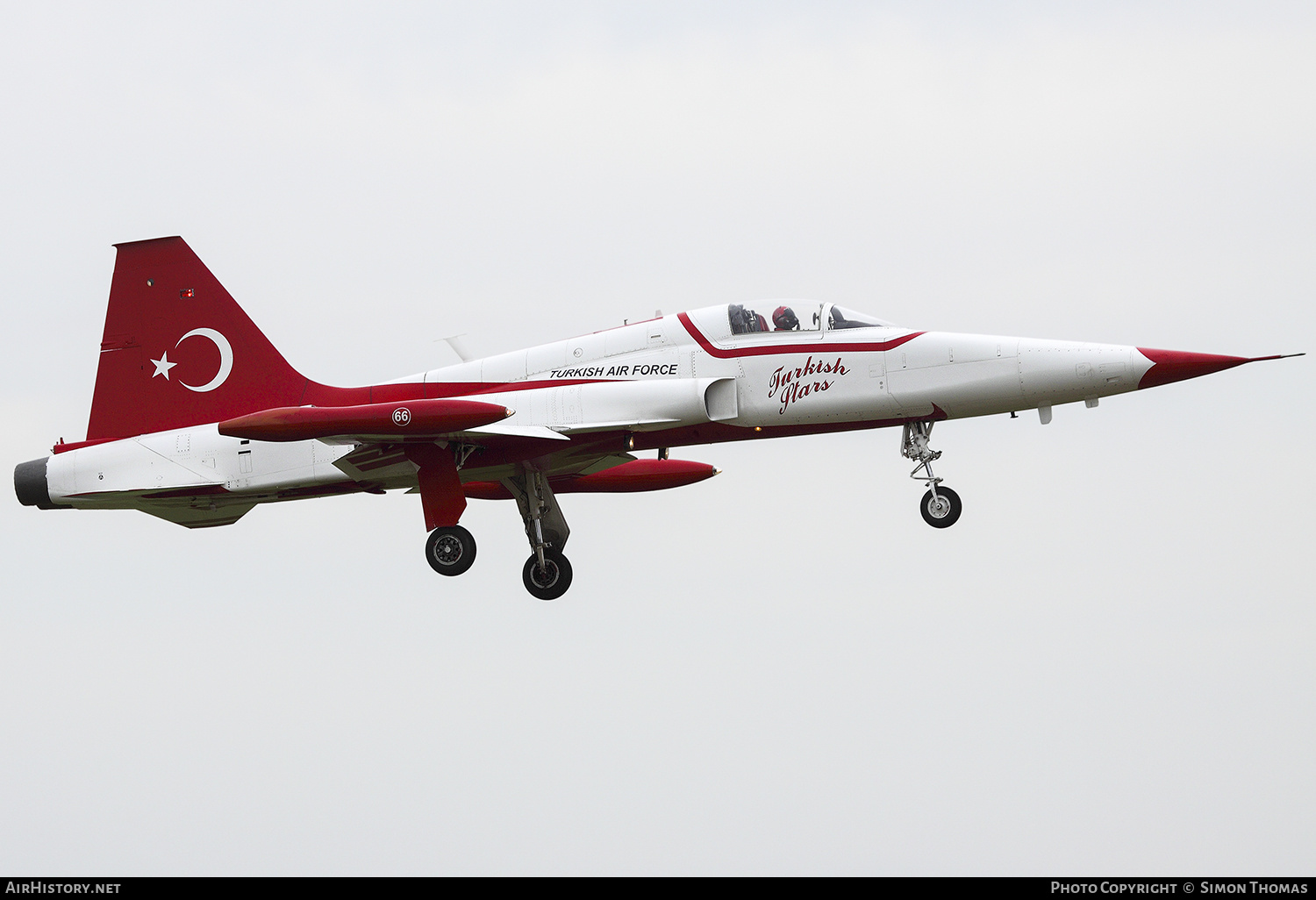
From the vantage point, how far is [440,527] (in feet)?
70.6

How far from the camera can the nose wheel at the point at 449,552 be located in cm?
2142

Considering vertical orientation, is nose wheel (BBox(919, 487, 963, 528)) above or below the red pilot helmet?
below

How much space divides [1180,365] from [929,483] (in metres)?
3.34

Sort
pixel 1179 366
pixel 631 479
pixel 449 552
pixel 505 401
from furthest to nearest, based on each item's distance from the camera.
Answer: pixel 631 479
pixel 505 401
pixel 449 552
pixel 1179 366

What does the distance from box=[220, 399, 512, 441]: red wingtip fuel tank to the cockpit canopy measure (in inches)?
131

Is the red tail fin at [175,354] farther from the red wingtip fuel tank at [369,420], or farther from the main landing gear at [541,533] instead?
the main landing gear at [541,533]

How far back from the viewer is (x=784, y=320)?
21.2 meters

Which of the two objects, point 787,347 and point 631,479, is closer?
point 787,347

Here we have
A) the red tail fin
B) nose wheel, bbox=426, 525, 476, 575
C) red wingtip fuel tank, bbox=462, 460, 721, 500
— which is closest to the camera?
nose wheel, bbox=426, 525, 476, 575

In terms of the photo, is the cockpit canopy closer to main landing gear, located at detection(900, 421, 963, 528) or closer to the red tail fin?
main landing gear, located at detection(900, 421, 963, 528)

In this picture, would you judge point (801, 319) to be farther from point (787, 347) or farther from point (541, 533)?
point (541, 533)

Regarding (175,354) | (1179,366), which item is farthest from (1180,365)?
(175,354)

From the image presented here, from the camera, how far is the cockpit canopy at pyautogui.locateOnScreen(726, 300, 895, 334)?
69.2 ft

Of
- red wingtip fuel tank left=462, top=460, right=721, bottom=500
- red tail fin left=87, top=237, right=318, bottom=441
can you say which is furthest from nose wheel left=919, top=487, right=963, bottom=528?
red tail fin left=87, top=237, right=318, bottom=441
